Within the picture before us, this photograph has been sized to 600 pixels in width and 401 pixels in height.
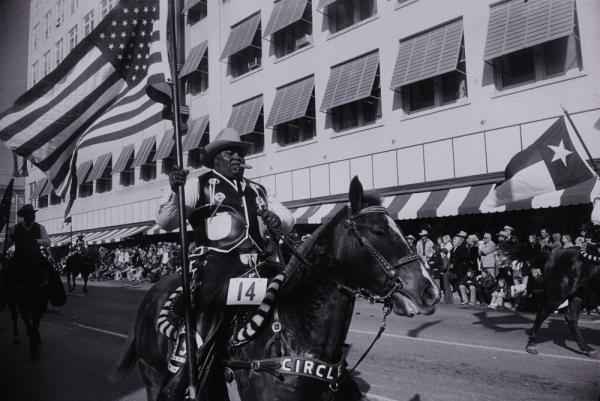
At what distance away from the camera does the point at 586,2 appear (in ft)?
48.5

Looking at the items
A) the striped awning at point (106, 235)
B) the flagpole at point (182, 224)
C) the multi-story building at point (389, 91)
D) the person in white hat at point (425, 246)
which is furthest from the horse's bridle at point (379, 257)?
the striped awning at point (106, 235)

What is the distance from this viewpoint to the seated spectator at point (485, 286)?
13656 millimetres

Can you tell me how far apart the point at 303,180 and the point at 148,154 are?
12.0m

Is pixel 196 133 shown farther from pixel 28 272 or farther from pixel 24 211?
pixel 24 211

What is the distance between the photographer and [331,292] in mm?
3309

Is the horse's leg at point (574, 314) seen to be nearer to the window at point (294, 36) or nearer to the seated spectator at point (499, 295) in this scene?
the seated spectator at point (499, 295)

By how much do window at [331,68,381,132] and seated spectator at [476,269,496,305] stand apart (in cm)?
900

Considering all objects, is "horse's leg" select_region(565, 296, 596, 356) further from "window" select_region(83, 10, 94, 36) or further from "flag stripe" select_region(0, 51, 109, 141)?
"window" select_region(83, 10, 94, 36)

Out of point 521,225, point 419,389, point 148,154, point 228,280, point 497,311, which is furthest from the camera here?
point 148,154

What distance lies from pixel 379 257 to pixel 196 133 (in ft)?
87.3

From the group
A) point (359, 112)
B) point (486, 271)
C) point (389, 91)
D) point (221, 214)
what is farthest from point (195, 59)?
point (221, 214)

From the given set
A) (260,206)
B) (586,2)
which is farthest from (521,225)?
(260,206)

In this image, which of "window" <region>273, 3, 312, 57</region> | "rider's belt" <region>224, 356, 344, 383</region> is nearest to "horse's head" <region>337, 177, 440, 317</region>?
"rider's belt" <region>224, 356, 344, 383</region>

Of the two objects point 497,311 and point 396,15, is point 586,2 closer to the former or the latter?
point 396,15
